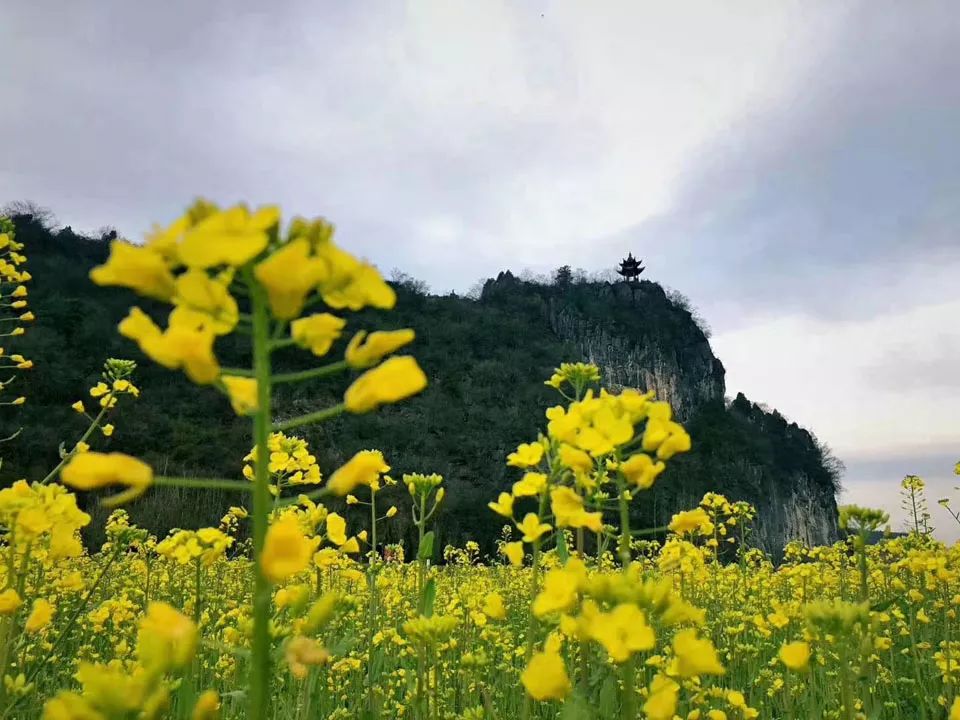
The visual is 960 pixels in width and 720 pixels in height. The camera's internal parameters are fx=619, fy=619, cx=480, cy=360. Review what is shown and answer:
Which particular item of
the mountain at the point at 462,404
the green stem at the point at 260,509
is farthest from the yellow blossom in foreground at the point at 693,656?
the mountain at the point at 462,404

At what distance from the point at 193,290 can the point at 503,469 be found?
40769 mm

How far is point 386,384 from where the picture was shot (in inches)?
50.6

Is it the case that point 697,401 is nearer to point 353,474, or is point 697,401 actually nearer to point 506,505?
point 506,505

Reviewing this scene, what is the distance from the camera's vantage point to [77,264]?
48.3m

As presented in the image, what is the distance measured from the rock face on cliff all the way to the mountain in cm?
22

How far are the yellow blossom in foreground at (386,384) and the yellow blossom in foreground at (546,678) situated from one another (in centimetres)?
74

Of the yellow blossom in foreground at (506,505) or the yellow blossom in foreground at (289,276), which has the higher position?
the yellow blossom in foreground at (289,276)

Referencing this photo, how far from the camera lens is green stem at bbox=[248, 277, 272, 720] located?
3.58 ft

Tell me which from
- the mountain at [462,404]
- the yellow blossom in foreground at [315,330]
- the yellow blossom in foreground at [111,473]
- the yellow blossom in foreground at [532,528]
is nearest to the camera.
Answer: the yellow blossom in foreground at [111,473]

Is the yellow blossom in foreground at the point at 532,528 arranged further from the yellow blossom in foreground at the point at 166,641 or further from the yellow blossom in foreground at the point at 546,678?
the yellow blossom in foreground at the point at 166,641

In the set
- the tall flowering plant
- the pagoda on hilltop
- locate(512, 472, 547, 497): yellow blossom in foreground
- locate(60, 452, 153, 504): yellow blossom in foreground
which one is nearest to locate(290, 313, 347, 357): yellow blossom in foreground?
the tall flowering plant

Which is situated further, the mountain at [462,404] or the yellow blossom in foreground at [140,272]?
the mountain at [462,404]

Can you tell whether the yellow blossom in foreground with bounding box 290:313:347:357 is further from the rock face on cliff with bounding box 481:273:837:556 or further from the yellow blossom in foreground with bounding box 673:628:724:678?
the rock face on cliff with bounding box 481:273:837:556

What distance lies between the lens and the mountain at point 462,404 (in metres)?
29.7
